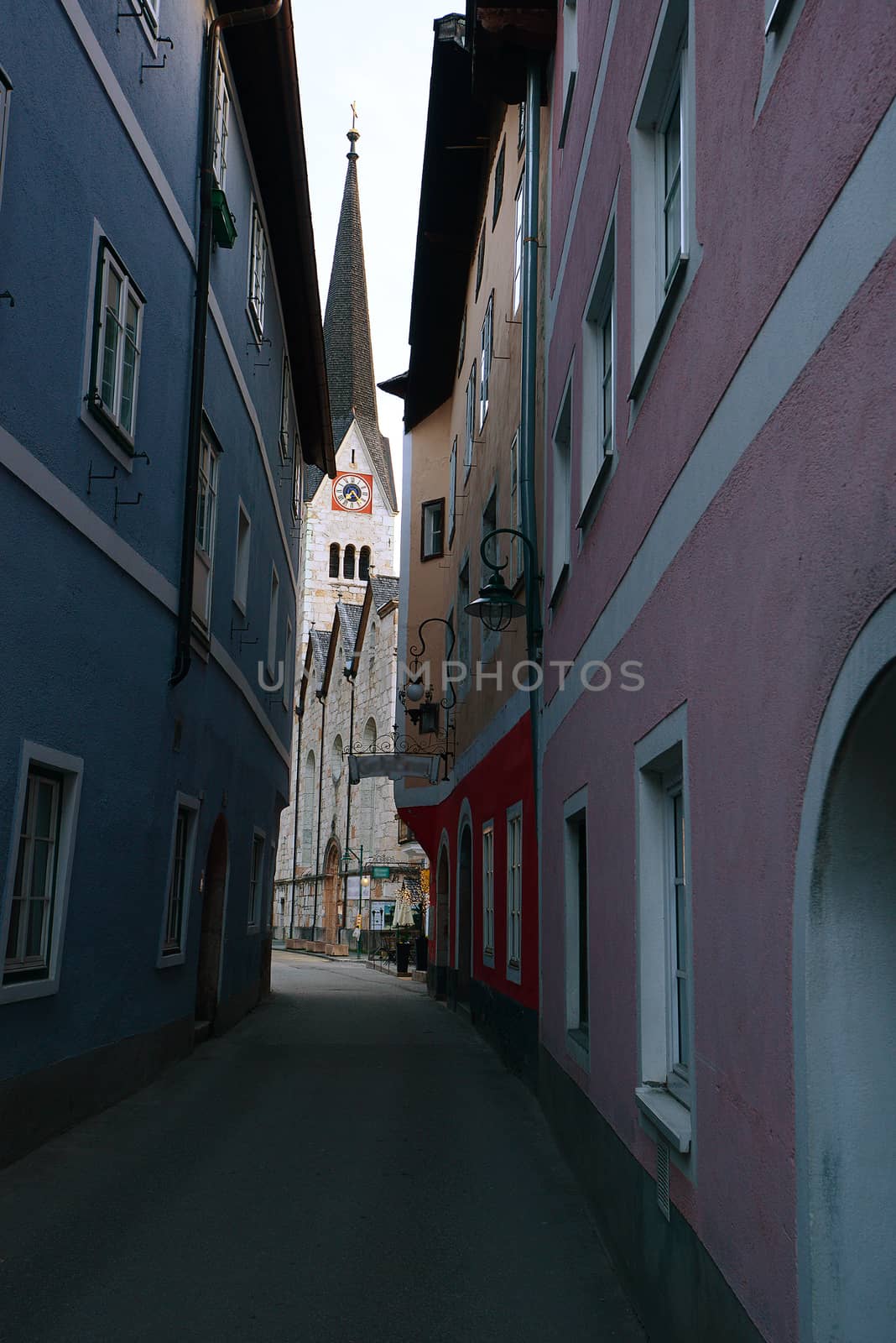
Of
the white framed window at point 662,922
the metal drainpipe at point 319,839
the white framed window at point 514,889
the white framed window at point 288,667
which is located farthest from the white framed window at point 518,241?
the metal drainpipe at point 319,839

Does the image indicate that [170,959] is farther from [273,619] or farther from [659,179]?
[273,619]

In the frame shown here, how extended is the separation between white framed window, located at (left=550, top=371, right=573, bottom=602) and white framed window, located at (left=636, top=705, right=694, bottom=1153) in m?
3.84

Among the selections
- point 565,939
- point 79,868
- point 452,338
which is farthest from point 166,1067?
point 452,338

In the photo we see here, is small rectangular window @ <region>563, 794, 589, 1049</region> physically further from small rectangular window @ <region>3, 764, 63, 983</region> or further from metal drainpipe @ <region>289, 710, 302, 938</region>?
metal drainpipe @ <region>289, 710, 302, 938</region>

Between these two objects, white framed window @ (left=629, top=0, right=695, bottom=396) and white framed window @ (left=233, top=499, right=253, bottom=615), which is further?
white framed window @ (left=233, top=499, right=253, bottom=615)

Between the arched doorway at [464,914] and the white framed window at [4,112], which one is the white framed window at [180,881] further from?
the white framed window at [4,112]

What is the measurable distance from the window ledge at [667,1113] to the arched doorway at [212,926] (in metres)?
9.50

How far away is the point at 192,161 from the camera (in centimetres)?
1143

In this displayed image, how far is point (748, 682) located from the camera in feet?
12.3

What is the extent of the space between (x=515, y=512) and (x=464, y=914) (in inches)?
286

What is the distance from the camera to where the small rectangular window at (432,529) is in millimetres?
24172

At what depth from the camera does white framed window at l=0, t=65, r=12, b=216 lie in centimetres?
696

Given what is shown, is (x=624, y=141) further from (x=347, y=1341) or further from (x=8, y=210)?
(x=347, y=1341)

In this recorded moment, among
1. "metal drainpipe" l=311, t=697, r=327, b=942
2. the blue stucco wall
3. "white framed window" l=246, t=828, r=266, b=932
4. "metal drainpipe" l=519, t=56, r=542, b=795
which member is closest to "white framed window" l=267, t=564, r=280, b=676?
"white framed window" l=246, t=828, r=266, b=932
